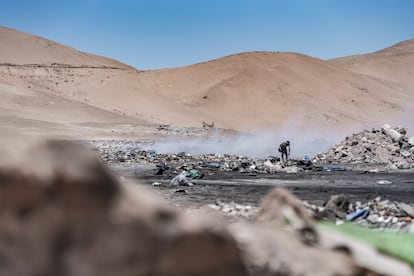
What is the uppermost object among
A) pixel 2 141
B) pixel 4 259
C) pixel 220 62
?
pixel 220 62

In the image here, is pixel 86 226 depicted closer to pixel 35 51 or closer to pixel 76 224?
pixel 76 224

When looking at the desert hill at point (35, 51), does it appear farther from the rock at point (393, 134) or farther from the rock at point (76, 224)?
the rock at point (76, 224)

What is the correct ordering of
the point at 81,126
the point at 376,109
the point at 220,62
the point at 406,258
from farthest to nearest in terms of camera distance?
the point at 220,62, the point at 376,109, the point at 81,126, the point at 406,258

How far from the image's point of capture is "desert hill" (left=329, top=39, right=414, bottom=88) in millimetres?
100938

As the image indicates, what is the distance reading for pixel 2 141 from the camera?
326 centimetres

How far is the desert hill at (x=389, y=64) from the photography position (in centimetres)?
10094

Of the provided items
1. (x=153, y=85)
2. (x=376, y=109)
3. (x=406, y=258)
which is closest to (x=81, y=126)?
(x=153, y=85)

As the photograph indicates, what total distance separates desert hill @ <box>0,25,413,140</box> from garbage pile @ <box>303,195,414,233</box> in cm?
3875

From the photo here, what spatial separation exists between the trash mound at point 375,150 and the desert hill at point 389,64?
67261 millimetres

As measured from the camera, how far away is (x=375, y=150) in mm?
26469

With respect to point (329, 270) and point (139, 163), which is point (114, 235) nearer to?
point (329, 270)

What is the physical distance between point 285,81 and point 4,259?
7433cm

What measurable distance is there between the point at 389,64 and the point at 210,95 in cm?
4679

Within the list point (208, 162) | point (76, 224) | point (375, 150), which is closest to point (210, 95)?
point (375, 150)
